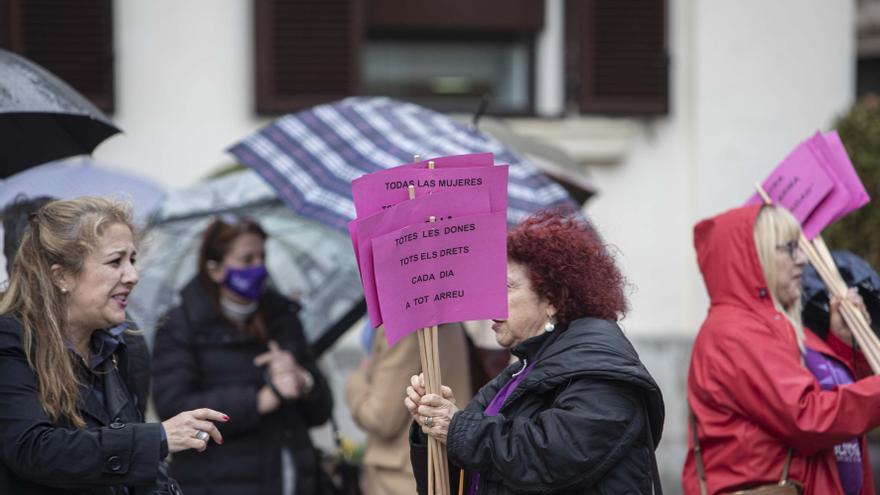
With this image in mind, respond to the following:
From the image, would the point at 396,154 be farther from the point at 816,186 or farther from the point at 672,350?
the point at 672,350

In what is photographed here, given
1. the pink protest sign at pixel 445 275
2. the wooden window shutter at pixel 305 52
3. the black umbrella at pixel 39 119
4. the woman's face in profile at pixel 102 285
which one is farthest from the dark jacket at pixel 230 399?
the wooden window shutter at pixel 305 52

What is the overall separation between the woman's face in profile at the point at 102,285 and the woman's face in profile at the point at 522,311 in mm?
998

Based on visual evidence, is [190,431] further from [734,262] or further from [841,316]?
[841,316]

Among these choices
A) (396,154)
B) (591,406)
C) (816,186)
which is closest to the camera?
(591,406)

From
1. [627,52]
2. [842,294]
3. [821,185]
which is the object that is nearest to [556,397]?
[842,294]

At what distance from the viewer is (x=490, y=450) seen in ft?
10.2

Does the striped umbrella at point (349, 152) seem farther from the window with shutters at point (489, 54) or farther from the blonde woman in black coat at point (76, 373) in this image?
the window with shutters at point (489, 54)

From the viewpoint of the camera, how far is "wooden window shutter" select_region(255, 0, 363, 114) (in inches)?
337

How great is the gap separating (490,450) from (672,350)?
609 centimetres

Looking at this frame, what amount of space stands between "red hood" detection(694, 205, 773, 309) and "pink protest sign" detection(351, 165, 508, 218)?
52.5 inches

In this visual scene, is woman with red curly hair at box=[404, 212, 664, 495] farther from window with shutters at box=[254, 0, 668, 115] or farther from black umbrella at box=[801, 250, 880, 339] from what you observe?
window with shutters at box=[254, 0, 668, 115]

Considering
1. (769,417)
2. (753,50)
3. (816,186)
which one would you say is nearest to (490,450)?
(769,417)

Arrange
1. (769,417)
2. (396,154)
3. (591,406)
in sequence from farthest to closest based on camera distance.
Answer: (396,154) < (769,417) < (591,406)

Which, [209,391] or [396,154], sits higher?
[396,154]
